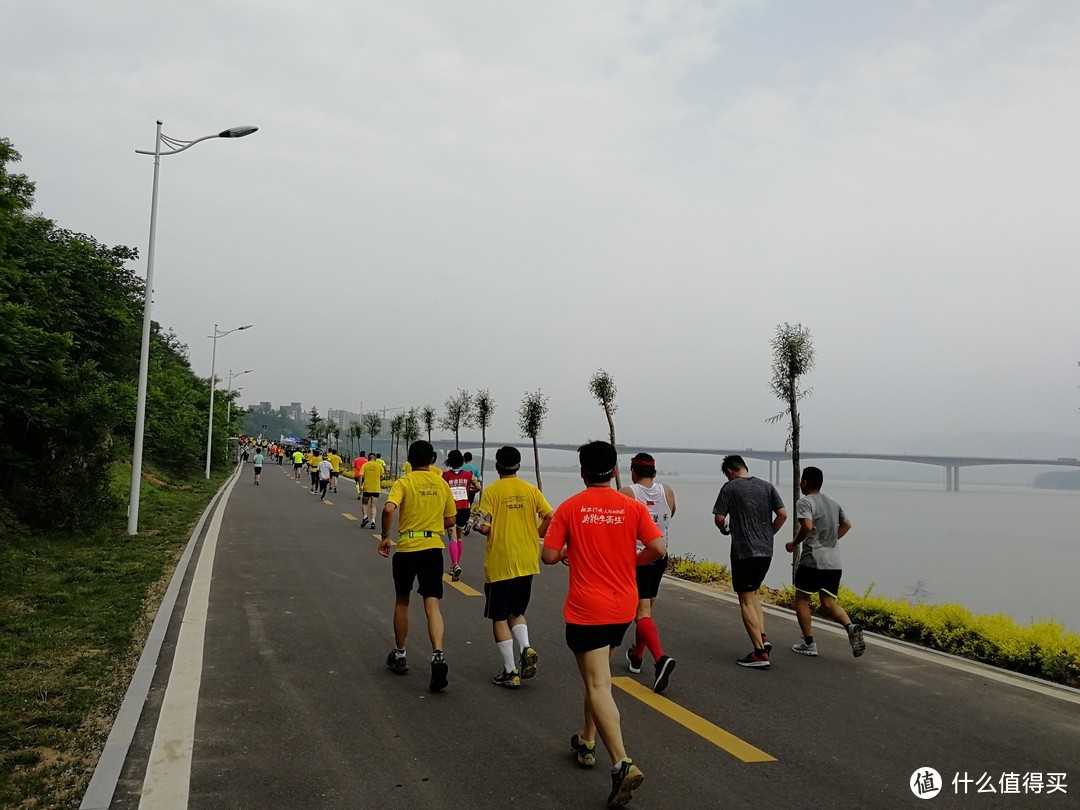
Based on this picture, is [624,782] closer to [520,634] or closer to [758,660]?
[520,634]

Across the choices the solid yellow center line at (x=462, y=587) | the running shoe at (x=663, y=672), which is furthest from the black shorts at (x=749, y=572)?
the solid yellow center line at (x=462, y=587)

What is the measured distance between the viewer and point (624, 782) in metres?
3.96

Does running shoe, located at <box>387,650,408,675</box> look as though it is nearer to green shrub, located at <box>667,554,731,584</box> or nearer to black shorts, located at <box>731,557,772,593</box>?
black shorts, located at <box>731,557,772,593</box>

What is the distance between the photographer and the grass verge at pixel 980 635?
713cm

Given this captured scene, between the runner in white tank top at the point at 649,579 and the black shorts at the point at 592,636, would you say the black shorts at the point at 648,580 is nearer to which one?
the runner in white tank top at the point at 649,579

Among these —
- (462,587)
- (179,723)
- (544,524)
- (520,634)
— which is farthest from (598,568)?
(462,587)

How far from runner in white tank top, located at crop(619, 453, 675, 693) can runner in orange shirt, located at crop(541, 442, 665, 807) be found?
1.56 metres

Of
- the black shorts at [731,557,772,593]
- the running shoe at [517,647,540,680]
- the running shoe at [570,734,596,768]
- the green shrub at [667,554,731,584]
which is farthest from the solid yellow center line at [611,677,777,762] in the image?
the green shrub at [667,554,731,584]

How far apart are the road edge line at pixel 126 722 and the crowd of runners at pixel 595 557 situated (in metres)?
1.88

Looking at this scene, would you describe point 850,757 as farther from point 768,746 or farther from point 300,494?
point 300,494

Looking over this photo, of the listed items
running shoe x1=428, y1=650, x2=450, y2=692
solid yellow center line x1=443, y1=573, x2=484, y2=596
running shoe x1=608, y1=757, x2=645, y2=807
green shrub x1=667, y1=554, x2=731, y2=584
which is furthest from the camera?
green shrub x1=667, y1=554, x2=731, y2=584

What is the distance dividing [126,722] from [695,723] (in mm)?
3709

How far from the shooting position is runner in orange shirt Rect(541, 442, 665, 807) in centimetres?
436

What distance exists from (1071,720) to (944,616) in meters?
2.71
